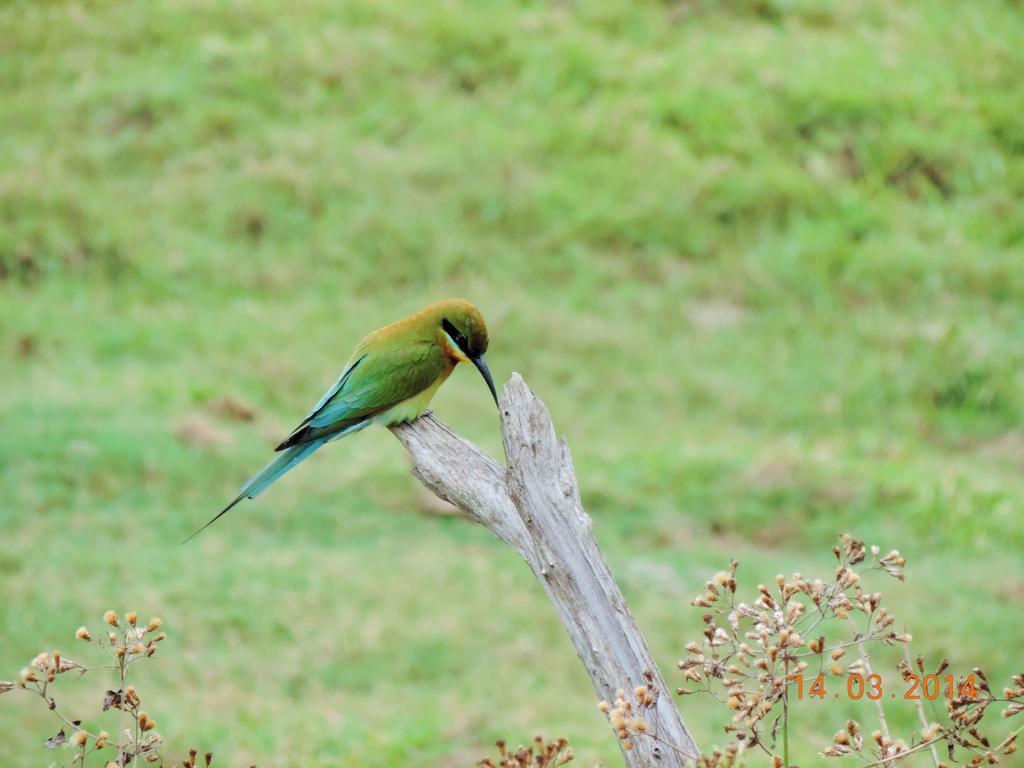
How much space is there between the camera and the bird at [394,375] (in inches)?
151

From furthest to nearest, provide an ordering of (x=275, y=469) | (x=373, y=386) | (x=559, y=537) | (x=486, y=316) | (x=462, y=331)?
(x=486, y=316) → (x=462, y=331) → (x=373, y=386) → (x=275, y=469) → (x=559, y=537)

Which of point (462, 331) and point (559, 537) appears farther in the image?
point (462, 331)

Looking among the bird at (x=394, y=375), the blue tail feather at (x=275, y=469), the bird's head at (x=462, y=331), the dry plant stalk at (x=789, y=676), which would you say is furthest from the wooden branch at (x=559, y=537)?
the bird's head at (x=462, y=331)

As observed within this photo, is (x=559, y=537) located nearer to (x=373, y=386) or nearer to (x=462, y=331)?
(x=373, y=386)

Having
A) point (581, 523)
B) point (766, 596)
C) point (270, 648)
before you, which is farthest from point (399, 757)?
point (766, 596)

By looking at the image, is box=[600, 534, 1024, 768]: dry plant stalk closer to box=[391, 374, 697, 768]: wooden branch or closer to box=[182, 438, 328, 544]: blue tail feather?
box=[391, 374, 697, 768]: wooden branch

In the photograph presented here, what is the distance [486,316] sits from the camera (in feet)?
26.9

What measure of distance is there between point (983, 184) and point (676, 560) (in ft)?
15.6

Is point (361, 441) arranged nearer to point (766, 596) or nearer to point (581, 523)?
point (581, 523)

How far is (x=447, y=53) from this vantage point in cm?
1046

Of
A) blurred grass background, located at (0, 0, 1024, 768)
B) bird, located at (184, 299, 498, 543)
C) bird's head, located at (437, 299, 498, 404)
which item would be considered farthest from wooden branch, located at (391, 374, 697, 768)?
blurred grass background, located at (0, 0, 1024, 768)

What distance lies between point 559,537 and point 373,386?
151 centimetres

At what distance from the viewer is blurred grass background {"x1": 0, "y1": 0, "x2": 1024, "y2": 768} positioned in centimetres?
547

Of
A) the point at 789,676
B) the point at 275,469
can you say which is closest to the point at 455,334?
the point at 275,469
